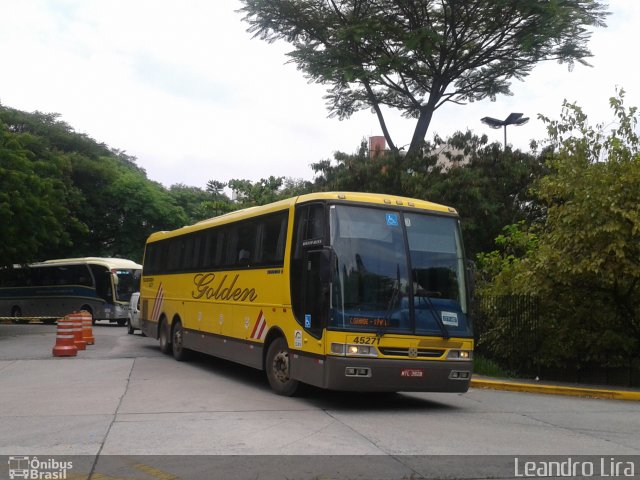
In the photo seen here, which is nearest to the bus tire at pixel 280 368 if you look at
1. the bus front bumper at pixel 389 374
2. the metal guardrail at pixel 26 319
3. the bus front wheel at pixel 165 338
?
the bus front bumper at pixel 389 374

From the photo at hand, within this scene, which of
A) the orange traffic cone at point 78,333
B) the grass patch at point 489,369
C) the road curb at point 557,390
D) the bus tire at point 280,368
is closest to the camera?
the bus tire at point 280,368

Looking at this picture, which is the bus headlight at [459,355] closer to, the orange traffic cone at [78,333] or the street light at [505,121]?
the orange traffic cone at [78,333]

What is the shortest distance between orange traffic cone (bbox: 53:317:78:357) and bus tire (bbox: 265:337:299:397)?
8.49 meters

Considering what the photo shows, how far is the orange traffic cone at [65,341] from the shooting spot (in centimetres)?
1825

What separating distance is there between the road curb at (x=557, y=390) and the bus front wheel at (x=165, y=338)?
846 centimetres

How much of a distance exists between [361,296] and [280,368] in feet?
8.20

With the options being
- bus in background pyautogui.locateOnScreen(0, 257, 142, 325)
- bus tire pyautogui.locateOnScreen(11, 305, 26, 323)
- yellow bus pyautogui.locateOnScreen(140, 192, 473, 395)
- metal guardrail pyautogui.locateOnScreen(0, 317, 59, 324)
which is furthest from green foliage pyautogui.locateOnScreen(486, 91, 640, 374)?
bus tire pyautogui.locateOnScreen(11, 305, 26, 323)

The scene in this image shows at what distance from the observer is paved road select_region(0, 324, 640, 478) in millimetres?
7605

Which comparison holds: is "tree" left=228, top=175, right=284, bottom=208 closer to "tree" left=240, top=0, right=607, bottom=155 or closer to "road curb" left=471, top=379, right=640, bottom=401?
"tree" left=240, top=0, right=607, bottom=155

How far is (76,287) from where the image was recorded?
119 ft

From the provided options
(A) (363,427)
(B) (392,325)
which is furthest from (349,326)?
(A) (363,427)

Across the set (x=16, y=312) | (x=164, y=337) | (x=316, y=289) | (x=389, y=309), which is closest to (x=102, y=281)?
(x=16, y=312)

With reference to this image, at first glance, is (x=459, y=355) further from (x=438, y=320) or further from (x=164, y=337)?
(x=164, y=337)

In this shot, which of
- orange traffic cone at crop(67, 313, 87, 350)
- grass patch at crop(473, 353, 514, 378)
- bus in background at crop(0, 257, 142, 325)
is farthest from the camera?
bus in background at crop(0, 257, 142, 325)
